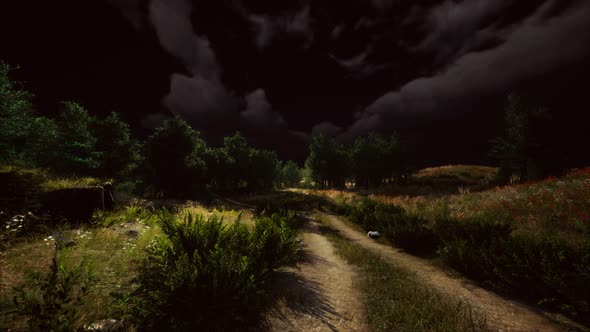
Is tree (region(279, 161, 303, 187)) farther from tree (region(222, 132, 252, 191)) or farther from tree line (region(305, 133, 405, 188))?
tree (region(222, 132, 252, 191))

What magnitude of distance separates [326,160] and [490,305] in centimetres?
5053

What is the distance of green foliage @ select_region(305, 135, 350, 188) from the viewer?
179 ft

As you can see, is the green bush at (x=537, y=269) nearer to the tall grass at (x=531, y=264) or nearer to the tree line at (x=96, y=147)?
the tall grass at (x=531, y=264)

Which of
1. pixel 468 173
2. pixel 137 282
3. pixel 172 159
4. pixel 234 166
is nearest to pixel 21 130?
pixel 172 159

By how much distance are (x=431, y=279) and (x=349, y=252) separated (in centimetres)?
276

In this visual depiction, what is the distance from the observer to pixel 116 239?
565 centimetres

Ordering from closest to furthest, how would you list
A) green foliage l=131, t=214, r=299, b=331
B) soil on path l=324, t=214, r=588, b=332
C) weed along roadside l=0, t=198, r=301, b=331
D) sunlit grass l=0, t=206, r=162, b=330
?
weed along roadside l=0, t=198, r=301, b=331 → green foliage l=131, t=214, r=299, b=331 → sunlit grass l=0, t=206, r=162, b=330 → soil on path l=324, t=214, r=588, b=332

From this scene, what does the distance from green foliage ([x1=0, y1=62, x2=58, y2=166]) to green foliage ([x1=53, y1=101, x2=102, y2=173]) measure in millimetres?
555

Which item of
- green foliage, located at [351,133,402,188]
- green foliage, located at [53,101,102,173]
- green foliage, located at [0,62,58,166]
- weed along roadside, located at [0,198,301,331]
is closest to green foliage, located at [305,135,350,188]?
green foliage, located at [351,133,402,188]

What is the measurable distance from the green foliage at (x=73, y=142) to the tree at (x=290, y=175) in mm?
68121

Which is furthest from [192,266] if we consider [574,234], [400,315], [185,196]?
[185,196]

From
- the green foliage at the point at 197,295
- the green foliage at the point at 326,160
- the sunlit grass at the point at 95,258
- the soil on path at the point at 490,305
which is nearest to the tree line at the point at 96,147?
the sunlit grass at the point at 95,258

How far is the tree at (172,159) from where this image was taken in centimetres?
2339

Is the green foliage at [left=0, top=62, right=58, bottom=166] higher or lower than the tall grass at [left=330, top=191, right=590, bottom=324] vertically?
higher
